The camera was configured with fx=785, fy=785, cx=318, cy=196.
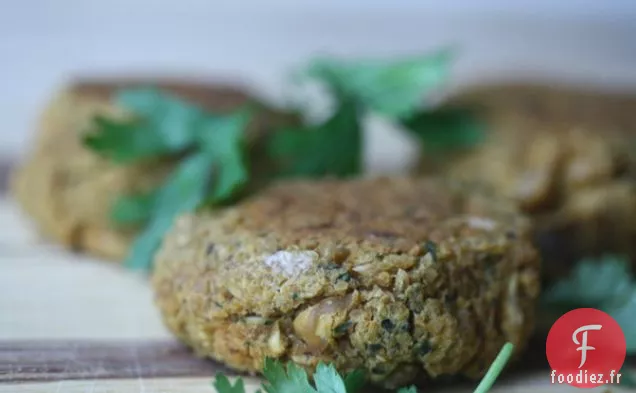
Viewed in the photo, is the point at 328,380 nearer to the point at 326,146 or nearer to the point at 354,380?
the point at 354,380

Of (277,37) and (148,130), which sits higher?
(277,37)

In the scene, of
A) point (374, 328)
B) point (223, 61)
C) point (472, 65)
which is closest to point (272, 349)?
point (374, 328)

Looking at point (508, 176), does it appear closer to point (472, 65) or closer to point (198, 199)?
point (198, 199)

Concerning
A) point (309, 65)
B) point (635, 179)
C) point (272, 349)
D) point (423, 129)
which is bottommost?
point (272, 349)

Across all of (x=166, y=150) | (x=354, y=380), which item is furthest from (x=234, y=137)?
(x=354, y=380)

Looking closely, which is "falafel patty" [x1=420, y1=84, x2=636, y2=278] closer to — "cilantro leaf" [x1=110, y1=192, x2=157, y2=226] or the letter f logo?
the letter f logo

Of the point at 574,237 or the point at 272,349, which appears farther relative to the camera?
the point at 574,237
